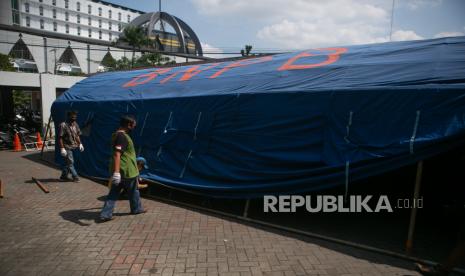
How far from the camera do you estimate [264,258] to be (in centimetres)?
441

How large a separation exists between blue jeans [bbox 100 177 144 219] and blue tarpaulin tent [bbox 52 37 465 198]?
3.28ft

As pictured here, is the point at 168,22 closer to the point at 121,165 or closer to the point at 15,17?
the point at 15,17

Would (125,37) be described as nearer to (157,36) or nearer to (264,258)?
(157,36)

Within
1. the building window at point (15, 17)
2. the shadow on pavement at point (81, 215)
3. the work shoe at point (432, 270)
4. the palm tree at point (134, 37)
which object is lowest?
the shadow on pavement at point (81, 215)

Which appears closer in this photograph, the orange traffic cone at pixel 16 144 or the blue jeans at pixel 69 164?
the blue jeans at pixel 69 164

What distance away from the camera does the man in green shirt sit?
17.8ft

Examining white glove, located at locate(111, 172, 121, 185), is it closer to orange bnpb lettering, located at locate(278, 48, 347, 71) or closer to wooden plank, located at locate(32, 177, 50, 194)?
wooden plank, located at locate(32, 177, 50, 194)

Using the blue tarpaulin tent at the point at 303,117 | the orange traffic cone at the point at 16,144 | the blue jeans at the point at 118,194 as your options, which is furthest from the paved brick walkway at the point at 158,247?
the orange traffic cone at the point at 16,144

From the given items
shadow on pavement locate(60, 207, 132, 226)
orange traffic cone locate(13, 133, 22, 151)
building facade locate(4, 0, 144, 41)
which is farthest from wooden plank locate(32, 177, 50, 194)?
building facade locate(4, 0, 144, 41)

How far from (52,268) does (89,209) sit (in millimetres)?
2415

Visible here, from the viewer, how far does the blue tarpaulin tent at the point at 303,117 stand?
444 cm

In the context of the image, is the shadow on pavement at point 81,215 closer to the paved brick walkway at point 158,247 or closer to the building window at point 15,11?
the paved brick walkway at point 158,247

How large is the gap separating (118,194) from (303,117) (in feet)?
11.2

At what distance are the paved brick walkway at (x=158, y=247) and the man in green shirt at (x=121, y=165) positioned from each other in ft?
1.21
